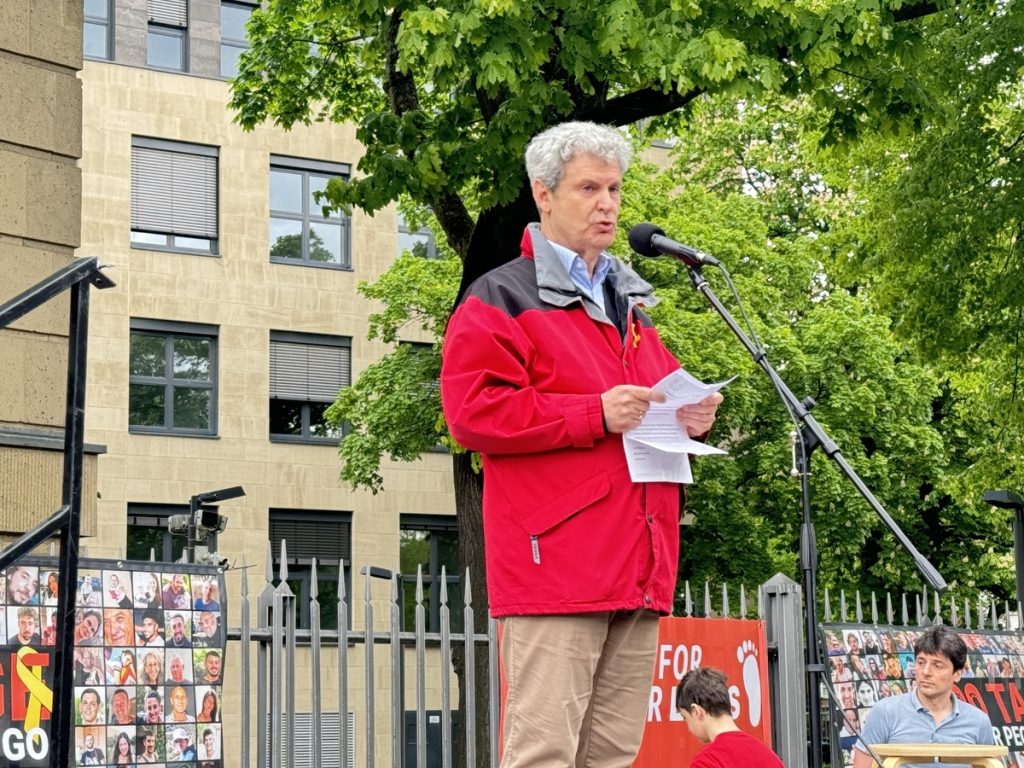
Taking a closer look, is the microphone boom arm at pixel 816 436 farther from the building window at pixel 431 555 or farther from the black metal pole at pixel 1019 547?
the building window at pixel 431 555

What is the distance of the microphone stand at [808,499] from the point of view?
6.48 metres

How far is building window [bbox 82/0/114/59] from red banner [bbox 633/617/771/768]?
2484 centimetres

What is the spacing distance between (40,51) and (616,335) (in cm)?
→ 532

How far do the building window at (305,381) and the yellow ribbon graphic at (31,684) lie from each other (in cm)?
2567

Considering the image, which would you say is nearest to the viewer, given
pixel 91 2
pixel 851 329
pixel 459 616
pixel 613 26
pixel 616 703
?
pixel 616 703

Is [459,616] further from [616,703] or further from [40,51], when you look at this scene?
[616,703]

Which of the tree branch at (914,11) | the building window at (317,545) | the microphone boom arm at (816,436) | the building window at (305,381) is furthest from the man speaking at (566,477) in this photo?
the building window at (305,381)

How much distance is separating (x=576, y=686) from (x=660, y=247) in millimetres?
3198

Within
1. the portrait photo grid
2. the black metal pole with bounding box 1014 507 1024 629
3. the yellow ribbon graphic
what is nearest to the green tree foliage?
the black metal pole with bounding box 1014 507 1024 629

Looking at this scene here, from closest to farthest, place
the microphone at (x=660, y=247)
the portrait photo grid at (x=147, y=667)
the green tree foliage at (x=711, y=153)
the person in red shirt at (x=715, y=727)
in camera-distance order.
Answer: the portrait photo grid at (x=147, y=667), the microphone at (x=660, y=247), the person in red shirt at (x=715, y=727), the green tree foliage at (x=711, y=153)

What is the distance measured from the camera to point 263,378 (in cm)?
3203

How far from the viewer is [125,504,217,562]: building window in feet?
99.0

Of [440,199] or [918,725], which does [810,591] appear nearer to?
[918,725]

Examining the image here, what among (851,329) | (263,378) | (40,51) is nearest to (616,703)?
(40,51)
